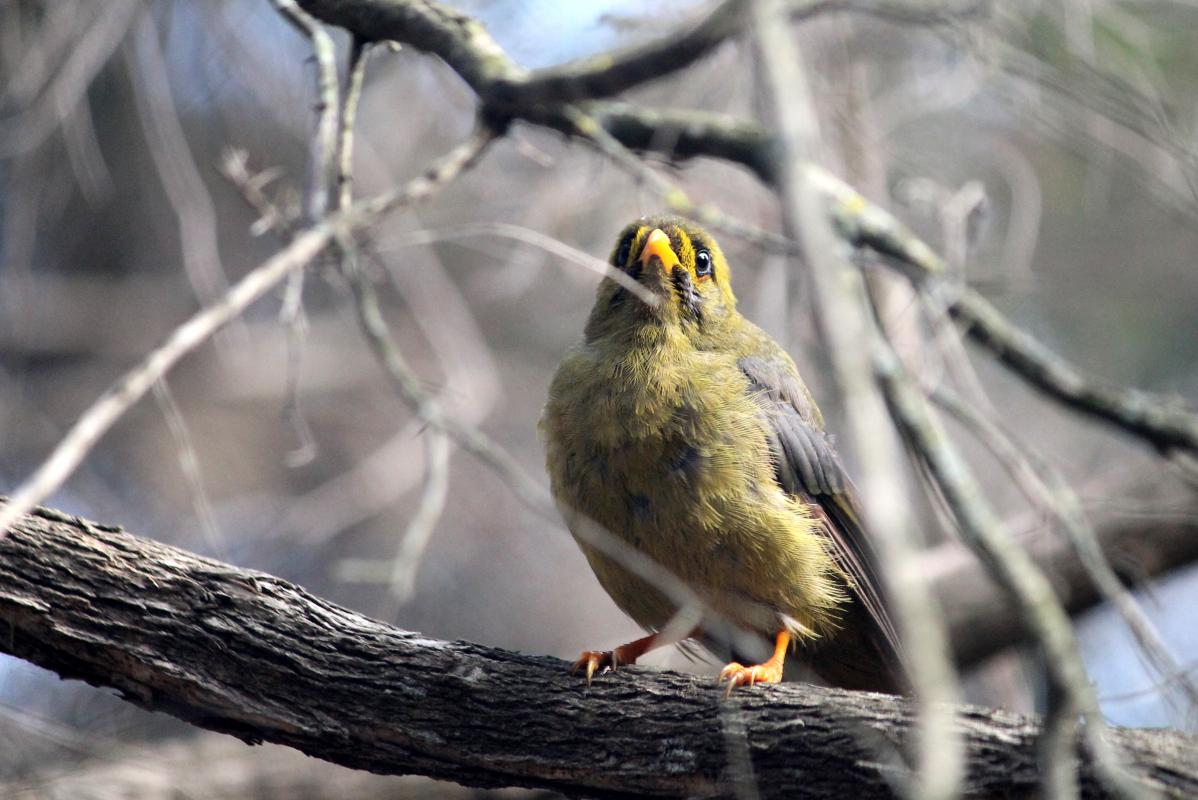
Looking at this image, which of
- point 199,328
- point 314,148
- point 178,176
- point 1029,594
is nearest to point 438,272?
point 178,176

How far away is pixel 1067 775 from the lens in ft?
8.30

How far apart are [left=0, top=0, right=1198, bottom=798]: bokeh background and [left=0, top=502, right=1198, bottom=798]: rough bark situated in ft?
1.28

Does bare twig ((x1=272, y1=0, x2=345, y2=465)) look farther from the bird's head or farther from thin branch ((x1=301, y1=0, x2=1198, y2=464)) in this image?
the bird's head

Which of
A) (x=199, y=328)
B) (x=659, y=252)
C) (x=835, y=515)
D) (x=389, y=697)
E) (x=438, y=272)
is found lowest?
(x=389, y=697)

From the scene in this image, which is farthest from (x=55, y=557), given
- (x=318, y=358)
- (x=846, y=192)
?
(x=318, y=358)

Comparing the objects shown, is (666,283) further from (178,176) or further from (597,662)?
(178,176)

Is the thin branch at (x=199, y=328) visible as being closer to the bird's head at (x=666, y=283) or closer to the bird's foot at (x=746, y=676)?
the bird's head at (x=666, y=283)

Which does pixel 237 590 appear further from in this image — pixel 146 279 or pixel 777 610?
pixel 146 279

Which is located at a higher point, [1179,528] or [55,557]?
[1179,528]

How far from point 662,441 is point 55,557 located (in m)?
1.82

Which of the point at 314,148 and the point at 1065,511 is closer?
the point at 1065,511

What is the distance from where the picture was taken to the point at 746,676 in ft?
11.5

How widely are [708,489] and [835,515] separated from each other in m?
0.66

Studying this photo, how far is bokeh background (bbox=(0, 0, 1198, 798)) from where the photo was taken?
456cm
